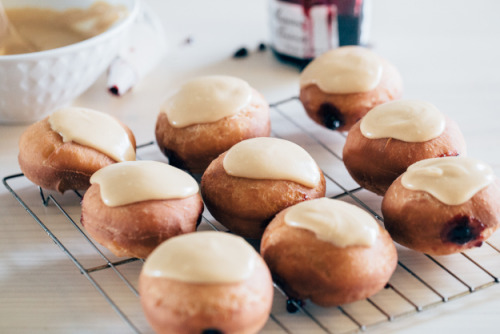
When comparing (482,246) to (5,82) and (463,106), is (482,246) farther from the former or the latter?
(5,82)

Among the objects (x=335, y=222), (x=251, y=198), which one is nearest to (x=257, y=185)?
(x=251, y=198)

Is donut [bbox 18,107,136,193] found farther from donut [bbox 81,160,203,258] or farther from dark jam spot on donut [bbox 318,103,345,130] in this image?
dark jam spot on donut [bbox 318,103,345,130]

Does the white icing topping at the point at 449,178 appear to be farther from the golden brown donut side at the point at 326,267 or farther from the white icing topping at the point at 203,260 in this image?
the white icing topping at the point at 203,260

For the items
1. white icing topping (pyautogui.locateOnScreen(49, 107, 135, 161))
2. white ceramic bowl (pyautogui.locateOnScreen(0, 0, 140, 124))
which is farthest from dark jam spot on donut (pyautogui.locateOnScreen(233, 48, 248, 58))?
white icing topping (pyautogui.locateOnScreen(49, 107, 135, 161))

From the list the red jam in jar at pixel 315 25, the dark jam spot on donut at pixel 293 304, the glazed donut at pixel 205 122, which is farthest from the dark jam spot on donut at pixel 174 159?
the red jam in jar at pixel 315 25

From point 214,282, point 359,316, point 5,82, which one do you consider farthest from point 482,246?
point 5,82

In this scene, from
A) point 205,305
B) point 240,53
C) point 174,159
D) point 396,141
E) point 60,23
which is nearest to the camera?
point 205,305

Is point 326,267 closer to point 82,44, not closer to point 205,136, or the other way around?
point 205,136
